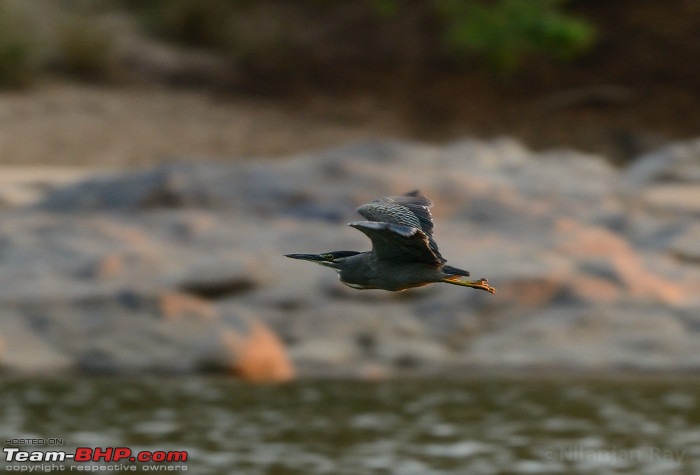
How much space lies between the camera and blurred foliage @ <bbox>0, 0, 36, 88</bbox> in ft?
72.6

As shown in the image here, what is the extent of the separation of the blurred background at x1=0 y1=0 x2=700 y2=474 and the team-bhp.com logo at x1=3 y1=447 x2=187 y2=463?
0.13m

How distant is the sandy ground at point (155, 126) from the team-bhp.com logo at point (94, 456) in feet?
27.5

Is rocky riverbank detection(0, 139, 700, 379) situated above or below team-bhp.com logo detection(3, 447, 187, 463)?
above

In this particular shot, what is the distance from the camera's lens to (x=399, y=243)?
577 centimetres

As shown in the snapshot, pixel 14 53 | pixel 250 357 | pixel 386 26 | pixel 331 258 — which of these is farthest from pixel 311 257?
pixel 386 26

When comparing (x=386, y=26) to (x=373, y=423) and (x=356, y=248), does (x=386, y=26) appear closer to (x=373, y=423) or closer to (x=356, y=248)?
(x=356, y=248)

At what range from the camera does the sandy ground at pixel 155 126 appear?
20500mm

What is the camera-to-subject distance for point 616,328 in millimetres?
14383

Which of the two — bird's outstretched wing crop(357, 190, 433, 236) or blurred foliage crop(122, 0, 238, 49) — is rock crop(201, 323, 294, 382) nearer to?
bird's outstretched wing crop(357, 190, 433, 236)

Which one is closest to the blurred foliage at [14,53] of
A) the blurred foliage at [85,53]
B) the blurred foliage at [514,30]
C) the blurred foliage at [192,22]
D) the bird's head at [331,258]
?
the blurred foliage at [85,53]

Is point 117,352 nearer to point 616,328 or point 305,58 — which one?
point 616,328

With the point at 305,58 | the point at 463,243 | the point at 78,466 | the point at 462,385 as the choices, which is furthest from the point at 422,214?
the point at 305,58

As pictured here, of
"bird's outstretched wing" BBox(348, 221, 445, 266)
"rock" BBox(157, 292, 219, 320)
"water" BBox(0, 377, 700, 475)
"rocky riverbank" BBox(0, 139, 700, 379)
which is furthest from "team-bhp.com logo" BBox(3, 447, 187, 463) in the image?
"bird's outstretched wing" BBox(348, 221, 445, 266)

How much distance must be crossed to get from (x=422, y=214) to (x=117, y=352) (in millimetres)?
8063
